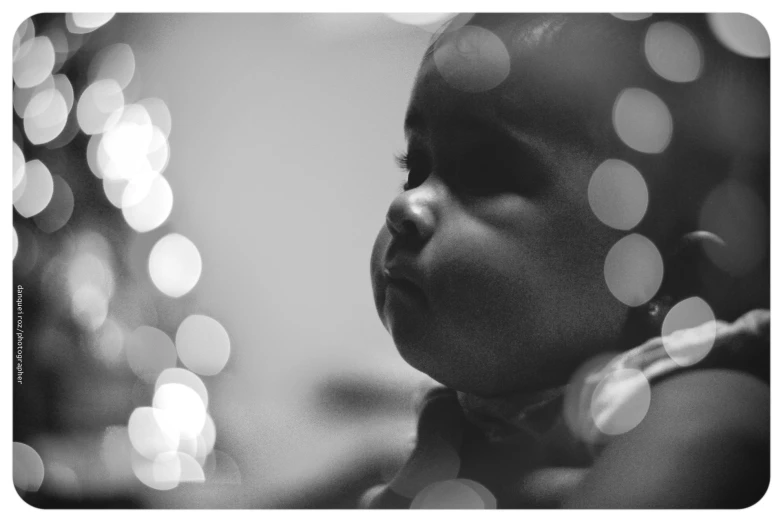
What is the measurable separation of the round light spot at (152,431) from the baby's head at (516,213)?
29cm

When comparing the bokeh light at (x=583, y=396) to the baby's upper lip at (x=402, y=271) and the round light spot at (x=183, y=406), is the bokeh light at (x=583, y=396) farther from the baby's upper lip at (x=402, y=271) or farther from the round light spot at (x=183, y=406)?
the round light spot at (x=183, y=406)

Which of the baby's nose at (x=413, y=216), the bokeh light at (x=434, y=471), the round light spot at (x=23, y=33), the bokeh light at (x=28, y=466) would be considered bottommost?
the bokeh light at (x=28, y=466)

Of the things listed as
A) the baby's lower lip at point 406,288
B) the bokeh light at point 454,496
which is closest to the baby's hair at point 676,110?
the baby's lower lip at point 406,288

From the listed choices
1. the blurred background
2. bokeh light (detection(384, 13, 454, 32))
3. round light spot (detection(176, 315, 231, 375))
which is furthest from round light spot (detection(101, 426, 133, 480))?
bokeh light (detection(384, 13, 454, 32))

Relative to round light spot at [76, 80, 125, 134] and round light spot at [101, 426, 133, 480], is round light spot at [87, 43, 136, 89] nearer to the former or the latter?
round light spot at [76, 80, 125, 134]

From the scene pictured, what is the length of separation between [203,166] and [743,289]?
622mm

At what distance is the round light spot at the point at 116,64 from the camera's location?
0.74 metres

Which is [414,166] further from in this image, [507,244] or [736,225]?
[736,225]

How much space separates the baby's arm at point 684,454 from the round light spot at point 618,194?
18cm

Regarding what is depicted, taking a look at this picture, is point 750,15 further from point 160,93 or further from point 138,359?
point 138,359

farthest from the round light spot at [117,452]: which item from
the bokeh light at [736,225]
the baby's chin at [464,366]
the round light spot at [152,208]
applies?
the bokeh light at [736,225]

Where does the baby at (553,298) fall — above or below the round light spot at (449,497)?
above

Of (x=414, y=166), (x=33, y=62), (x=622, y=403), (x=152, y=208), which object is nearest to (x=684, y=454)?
(x=622, y=403)

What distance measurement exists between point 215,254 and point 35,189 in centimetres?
22
